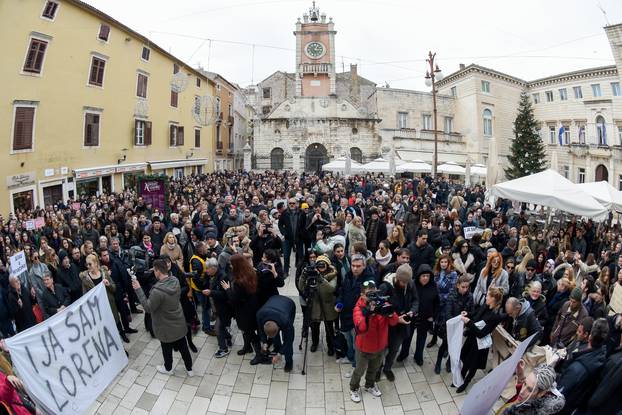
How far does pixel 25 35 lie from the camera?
15539mm

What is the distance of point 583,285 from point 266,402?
5.04 m

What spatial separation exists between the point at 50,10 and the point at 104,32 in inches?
144

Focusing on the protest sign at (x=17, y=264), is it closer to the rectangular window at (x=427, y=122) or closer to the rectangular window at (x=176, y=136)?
the rectangular window at (x=176, y=136)

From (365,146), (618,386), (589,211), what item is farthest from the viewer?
(365,146)

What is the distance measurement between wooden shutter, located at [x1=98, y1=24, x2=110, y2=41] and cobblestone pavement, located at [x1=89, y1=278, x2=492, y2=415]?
19475 millimetres

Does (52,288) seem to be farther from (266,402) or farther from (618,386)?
(618,386)

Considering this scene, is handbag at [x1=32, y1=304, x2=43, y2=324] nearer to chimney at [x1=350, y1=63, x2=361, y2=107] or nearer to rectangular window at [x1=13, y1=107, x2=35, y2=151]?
rectangular window at [x1=13, y1=107, x2=35, y2=151]

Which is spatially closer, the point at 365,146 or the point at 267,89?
the point at 365,146

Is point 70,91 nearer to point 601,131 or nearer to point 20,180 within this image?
point 20,180

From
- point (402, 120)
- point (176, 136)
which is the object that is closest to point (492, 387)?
point (176, 136)

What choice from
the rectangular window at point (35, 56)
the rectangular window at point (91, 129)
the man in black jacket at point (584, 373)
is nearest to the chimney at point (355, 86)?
the rectangular window at point (91, 129)

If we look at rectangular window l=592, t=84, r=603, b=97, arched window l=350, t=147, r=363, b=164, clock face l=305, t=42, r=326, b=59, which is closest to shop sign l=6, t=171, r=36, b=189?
arched window l=350, t=147, r=363, b=164

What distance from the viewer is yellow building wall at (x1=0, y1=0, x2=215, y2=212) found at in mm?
14914

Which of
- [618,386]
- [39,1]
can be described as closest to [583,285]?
[618,386]
